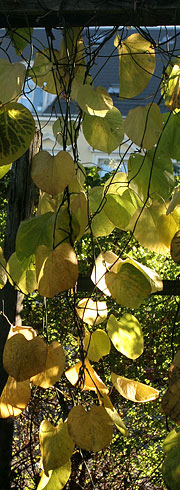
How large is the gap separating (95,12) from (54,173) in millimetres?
256

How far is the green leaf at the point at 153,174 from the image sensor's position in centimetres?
81

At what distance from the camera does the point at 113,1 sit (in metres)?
0.75

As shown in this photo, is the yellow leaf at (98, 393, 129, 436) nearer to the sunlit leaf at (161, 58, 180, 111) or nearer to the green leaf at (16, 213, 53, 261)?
the green leaf at (16, 213, 53, 261)

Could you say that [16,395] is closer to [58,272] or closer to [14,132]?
[58,272]

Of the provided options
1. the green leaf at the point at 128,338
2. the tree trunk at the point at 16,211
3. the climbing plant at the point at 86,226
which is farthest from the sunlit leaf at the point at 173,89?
the tree trunk at the point at 16,211

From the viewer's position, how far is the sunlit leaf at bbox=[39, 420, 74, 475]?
27.4 inches

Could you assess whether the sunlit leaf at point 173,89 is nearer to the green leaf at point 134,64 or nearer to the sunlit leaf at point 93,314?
the green leaf at point 134,64

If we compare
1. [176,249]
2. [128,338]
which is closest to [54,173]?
[176,249]

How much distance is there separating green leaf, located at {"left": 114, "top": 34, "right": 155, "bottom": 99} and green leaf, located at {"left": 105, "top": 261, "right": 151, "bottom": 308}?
25cm

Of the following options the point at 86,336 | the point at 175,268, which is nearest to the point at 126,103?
the point at 175,268

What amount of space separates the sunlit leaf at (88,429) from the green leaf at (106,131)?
0.39m

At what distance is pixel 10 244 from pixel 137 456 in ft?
4.79

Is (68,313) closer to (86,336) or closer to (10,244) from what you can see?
(10,244)

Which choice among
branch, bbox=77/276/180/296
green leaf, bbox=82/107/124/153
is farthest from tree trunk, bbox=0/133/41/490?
green leaf, bbox=82/107/124/153
